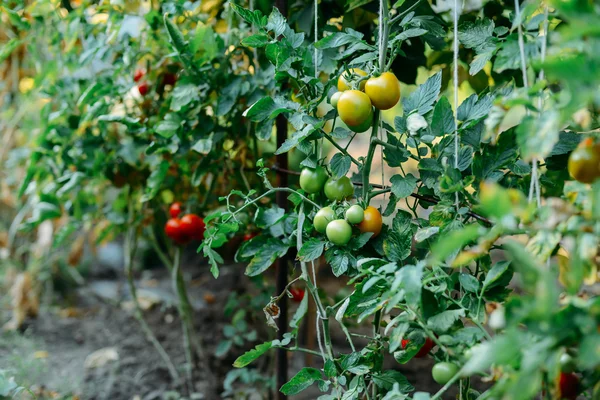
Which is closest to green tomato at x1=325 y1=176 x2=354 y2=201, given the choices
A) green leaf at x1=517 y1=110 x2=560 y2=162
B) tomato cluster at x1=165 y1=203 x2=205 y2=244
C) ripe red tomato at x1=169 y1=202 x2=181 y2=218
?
green leaf at x1=517 y1=110 x2=560 y2=162

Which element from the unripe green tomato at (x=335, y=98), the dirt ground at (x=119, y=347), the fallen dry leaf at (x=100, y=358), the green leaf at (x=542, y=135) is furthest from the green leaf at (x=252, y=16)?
the fallen dry leaf at (x=100, y=358)

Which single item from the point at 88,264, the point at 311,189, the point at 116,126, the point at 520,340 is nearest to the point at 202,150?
the point at 311,189

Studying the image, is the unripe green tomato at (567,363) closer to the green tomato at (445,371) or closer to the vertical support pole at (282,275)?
the green tomato at (445,371)

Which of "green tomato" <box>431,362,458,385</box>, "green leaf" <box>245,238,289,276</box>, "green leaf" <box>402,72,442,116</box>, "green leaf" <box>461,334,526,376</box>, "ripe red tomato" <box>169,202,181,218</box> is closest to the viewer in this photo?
"green leaf" <box>461,334,526,376</box>

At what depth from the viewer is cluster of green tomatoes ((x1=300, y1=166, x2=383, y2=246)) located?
2.65 ft

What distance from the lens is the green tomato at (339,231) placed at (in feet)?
2.63

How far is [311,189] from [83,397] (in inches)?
41.8

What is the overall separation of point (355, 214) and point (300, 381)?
0.29m

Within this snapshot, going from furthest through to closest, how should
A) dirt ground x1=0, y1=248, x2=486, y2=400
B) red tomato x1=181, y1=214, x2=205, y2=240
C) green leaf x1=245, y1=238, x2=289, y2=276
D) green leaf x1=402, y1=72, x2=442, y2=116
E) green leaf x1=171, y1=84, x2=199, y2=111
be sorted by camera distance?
1. dirt ground x1=0, y1=248, x2=486, y2=400
2. red tomato x1=181, y1=214, x2=205, y2=240
3. green leaf x1=171, y1=84, x2=199, y2=111
4. green leaf x1=245, y1=238, x2=289, y2=276
5. green leaf x1=402, y1=72, x2=442, y2=116

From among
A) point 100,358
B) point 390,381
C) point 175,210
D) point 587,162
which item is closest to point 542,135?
point 587,162

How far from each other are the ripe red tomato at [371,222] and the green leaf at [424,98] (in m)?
0.17

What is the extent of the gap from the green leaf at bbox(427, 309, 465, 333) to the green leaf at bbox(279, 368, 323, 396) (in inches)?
9.7

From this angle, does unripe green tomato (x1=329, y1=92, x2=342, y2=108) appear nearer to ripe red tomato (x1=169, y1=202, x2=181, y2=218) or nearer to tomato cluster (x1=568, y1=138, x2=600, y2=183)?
tomato cluster (x1=568, y1=138, x2=600, y2=183)

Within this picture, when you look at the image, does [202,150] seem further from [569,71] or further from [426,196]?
[569,71]
